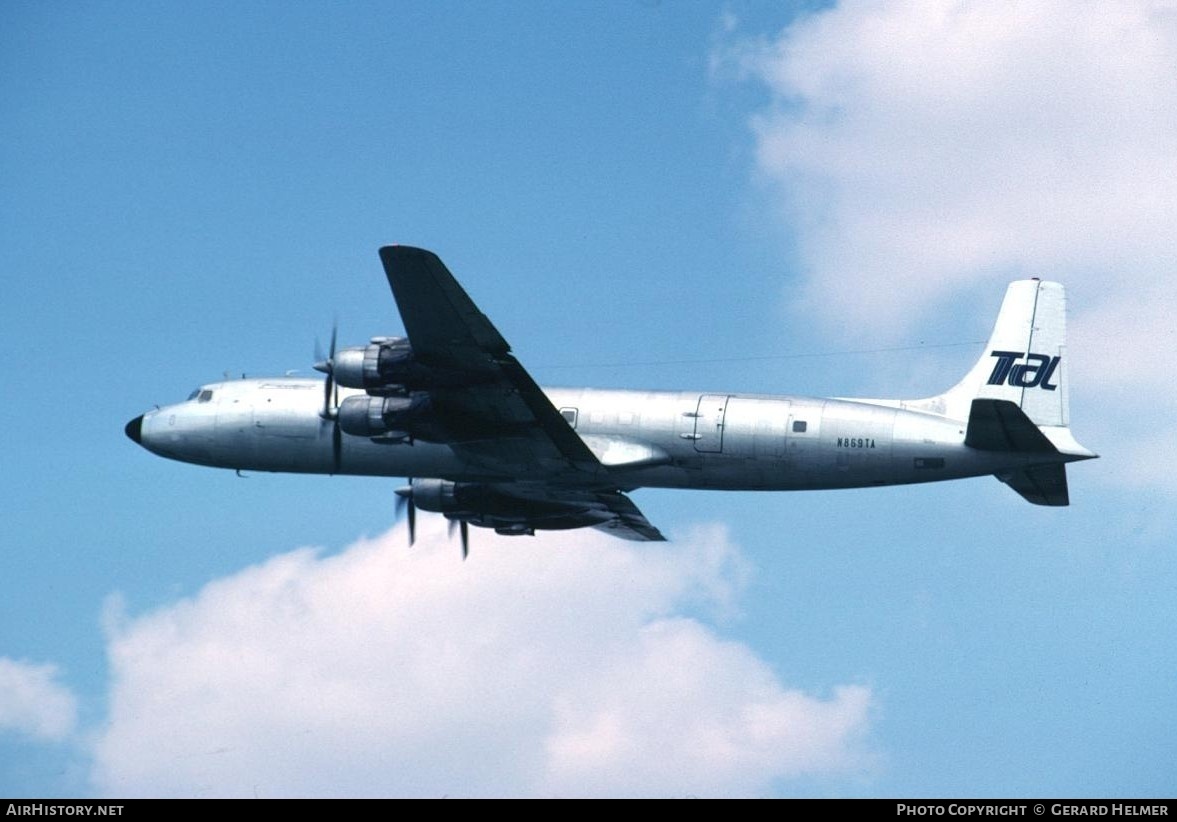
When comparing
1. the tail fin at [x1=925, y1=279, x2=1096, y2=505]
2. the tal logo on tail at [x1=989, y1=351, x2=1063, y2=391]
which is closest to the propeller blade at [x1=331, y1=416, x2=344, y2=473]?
the tail fin at [x1=925, y1=279, x2=1096, y2=505]

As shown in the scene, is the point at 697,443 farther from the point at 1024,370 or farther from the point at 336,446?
the point at 336,446

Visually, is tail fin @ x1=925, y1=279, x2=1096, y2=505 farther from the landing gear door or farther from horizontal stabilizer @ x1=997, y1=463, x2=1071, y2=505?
the landing gear door

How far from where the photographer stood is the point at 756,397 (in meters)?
39.4

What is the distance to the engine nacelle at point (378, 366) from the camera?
38438 mm

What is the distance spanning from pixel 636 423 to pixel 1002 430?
9.39 m

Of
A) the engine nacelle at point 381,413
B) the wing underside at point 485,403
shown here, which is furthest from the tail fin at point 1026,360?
the engine nacelle at point 381,413

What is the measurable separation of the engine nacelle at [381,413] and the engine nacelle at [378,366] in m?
0.70

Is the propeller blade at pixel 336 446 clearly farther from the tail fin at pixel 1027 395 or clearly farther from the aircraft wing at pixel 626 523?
the tail fin at pixel 1027 395

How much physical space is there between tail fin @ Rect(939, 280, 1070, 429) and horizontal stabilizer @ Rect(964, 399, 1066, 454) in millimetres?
1668

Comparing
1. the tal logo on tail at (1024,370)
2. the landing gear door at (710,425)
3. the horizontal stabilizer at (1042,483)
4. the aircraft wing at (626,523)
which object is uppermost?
the tal logo on tail at (1024,370)

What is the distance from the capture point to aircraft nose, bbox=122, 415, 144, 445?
4659 centimetres

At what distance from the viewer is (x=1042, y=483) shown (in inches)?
1484

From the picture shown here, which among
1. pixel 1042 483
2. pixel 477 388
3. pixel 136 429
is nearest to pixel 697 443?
pixel 477 388

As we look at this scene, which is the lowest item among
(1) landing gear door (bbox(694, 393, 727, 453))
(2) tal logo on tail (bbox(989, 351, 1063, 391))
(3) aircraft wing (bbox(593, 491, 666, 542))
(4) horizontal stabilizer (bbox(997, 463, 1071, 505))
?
(4) horizontal stabilizer (bbox(997, 463, 1071, 505))
